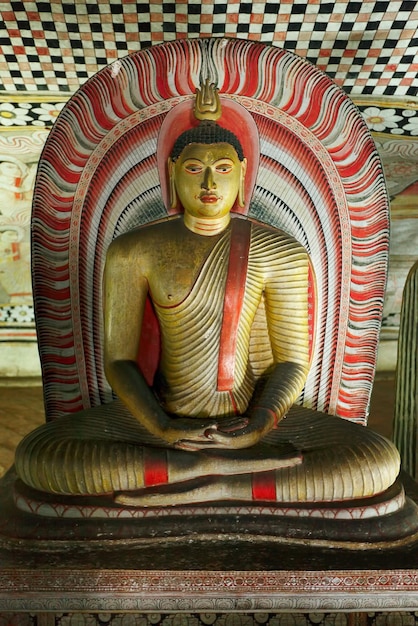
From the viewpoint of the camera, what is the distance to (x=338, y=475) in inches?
128

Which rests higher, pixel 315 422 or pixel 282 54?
pixel 282 54

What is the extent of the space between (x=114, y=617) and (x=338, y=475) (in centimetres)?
113

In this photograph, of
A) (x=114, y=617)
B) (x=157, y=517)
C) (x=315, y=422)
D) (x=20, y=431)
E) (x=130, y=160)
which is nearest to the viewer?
(x=114, y=617)

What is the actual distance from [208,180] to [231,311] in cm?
66

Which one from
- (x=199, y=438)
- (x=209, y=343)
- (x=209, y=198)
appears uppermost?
(x=209, y=198)

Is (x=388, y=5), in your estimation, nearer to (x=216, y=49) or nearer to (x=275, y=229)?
(x=216, y=49)

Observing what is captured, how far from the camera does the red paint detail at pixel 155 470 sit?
3283 millimetres

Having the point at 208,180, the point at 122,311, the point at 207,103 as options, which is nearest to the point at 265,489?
the point at 122,311

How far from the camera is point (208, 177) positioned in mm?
3605

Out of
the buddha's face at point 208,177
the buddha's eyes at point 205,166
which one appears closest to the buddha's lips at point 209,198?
the buddha's face at point 208,177

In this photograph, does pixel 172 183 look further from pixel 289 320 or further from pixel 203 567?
pixel 203 567

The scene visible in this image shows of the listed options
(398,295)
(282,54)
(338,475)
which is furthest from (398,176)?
(338,475)

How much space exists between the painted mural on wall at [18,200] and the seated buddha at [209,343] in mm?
1635

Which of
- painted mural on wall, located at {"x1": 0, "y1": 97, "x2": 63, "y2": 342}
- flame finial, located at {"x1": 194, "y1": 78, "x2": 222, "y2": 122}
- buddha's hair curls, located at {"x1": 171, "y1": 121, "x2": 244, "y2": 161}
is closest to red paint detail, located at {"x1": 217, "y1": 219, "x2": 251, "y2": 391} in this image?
buddha's hair curls, located at {"x1": 171, "y1": 121, "x2": 244, "y2": 161}
